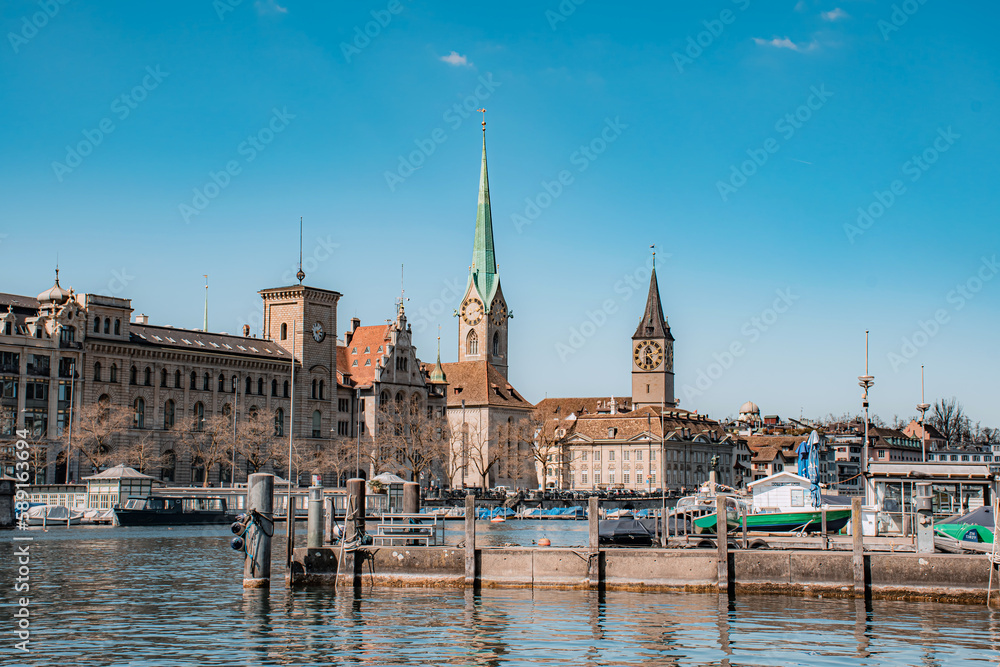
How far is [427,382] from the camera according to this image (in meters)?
156

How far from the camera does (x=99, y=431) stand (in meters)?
110

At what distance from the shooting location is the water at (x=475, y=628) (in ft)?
93.4

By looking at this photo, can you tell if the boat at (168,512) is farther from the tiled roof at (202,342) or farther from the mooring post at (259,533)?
the mooring post at (259,533)

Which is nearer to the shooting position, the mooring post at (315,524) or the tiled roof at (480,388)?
the mooring post at (315,524)

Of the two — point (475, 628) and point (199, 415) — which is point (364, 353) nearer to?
point (199, 415)

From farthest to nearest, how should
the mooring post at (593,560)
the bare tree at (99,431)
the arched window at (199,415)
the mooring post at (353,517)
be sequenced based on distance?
the arched window at (199,415)
the bare tree at (99,431)
the mooring post at (353,517)
the mooring post at (593,560)

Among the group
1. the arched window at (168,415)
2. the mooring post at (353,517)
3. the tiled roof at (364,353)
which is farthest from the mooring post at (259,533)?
the tiled roof at (364,353)

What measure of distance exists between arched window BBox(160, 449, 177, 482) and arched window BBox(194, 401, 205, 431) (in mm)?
4334

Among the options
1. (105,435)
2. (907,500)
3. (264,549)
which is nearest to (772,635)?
(264,549)

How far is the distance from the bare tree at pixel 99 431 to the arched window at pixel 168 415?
17.8 feet

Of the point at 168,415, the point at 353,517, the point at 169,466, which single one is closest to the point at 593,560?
the point at 353,517

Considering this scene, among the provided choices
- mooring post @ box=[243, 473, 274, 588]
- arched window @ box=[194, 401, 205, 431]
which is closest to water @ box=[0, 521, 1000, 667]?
mooring post @ box=[243, 473, 274, 588]

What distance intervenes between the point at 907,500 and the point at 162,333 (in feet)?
291

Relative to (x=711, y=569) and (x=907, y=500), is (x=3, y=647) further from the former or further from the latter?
(x=907, y=500)
